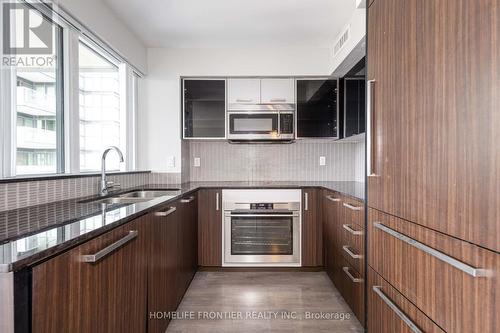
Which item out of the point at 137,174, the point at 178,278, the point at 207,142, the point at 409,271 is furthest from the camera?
the point at 207,142

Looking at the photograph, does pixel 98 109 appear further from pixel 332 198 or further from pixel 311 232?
pixel 311 232

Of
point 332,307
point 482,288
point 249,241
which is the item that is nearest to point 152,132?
point 249,241

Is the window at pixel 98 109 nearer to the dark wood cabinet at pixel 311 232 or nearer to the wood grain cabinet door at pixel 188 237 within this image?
the wood grain cabinet door at pixel 188 237

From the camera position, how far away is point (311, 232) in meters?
3.19

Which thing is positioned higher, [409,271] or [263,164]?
[263,164]

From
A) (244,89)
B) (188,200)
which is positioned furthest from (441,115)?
(244,89)

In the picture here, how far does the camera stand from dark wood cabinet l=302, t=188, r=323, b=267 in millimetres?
3186

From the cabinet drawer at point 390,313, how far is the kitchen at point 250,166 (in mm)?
13

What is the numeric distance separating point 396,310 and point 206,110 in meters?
2.68

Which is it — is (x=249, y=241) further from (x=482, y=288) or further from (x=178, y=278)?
(x=482, y=288)

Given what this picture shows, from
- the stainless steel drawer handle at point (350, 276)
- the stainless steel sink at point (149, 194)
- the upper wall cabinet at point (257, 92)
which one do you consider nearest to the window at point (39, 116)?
the stainless steel sink at point (149, 194)

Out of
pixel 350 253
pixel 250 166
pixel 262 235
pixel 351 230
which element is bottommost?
pixel 262 235

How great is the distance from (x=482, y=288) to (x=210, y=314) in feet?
6.26

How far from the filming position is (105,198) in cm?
220
